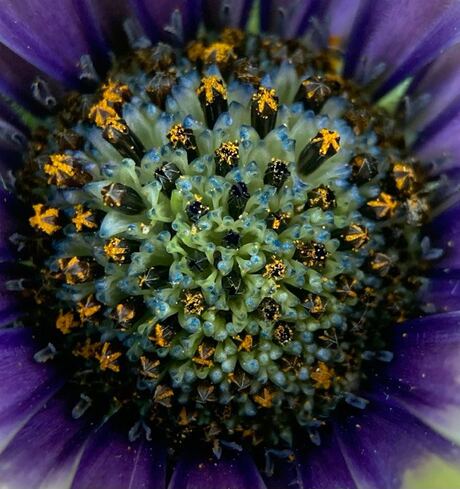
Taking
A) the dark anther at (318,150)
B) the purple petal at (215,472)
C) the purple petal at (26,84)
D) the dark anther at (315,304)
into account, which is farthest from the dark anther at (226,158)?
the purple petal at (215,472)

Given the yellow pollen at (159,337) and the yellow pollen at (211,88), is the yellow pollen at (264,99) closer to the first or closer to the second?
the yellow pollen at (211,88)

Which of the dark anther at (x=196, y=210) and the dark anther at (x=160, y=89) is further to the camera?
the dark anther at (x=160, y=89)

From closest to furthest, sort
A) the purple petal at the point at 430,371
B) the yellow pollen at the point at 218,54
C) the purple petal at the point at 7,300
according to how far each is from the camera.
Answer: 1. the purple petal at the point at 430,371
2. the purple petal at the point at 7,300
3. the yellow pollen at the point at 218,54

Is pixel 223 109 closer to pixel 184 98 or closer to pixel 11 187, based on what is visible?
pixel 184 98

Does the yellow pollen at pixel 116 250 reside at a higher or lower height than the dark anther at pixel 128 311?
higher

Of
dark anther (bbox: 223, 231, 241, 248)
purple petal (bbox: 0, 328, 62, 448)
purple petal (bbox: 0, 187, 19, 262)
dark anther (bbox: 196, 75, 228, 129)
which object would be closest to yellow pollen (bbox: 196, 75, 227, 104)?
dark anther (bbox: 196, 75, 228, 129)

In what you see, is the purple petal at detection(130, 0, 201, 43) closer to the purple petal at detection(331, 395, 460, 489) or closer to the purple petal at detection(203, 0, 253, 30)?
the purple petal at detection(203, 0, 253, 30)

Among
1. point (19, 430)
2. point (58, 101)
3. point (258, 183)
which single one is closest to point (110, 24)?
point (58, 101)
